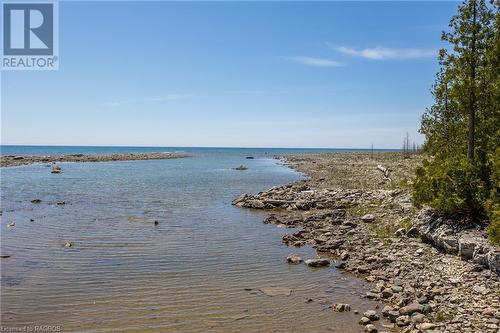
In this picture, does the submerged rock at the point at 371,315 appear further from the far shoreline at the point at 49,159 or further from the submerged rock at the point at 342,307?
the far shoreline at the point at 49,159

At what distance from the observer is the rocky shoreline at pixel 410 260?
1055 centimetres

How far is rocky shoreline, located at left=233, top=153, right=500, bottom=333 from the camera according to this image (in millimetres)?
10555

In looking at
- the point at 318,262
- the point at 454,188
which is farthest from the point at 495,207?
the point at 318,262

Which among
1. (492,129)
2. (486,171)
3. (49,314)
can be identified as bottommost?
(49,314)

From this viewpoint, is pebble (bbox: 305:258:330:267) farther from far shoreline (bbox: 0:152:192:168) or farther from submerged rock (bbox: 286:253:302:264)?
far shoreline (bbox: 0:152:192:168)

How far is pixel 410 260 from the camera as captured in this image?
15.0 metres

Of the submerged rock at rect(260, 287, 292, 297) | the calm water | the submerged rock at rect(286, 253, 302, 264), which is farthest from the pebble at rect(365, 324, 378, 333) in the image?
the submerged rock at rect(286, 253, 302, 264)

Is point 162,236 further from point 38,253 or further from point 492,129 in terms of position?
point 492,129

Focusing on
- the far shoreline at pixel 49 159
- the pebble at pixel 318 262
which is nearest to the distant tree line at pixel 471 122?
the pebble at pixel 318 262

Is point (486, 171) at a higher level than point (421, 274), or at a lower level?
higher

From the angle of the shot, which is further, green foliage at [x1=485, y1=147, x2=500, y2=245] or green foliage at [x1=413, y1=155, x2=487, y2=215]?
green foliage at [x1=413, y1=155, x2=487, y2=215]

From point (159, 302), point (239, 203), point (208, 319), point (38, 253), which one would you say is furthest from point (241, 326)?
point (239, 203)

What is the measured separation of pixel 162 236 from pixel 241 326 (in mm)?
11523

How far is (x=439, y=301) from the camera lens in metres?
11.4
